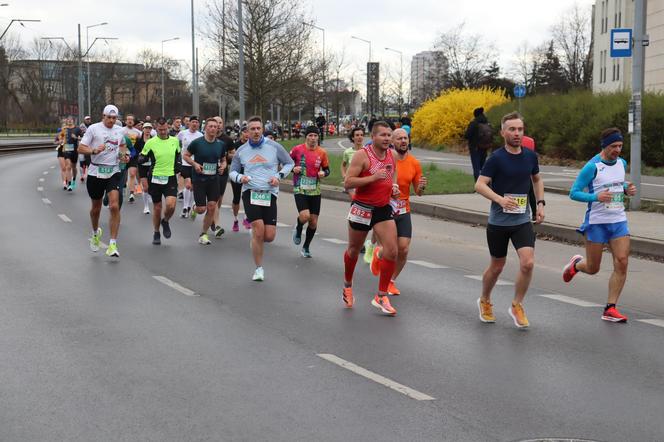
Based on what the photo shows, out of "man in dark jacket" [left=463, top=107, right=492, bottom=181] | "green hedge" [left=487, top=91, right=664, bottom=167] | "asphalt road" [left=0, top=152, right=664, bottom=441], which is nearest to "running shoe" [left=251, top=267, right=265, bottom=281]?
"asphalt road" [left=0, top=152, right=664, bottom=441]

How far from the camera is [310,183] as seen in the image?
532 inches

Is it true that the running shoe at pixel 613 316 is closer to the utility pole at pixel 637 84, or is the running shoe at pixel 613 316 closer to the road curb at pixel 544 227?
the road curb at pixel 544 227

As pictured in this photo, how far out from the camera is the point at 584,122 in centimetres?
3419

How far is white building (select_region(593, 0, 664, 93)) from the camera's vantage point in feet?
180

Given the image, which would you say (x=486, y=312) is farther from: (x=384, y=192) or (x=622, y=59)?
(x=622, y=59)

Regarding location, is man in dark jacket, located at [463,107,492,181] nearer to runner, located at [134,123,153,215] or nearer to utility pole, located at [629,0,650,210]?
utility pole, located at [629,0,650,210]

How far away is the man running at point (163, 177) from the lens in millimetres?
14984

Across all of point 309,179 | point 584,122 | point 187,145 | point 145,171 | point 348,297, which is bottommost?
point 348,297

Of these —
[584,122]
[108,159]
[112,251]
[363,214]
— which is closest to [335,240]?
[112,251]

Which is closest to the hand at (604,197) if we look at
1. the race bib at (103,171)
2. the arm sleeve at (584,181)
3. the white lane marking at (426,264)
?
the arm sleeve at (584,181)

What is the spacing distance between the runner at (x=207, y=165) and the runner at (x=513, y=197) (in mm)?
6859

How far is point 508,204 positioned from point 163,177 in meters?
7.83

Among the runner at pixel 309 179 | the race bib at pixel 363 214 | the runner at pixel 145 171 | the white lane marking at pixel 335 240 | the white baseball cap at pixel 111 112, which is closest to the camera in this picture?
the race bib at pixel 363 214

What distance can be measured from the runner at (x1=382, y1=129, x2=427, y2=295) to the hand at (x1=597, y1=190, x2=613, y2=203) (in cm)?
179
